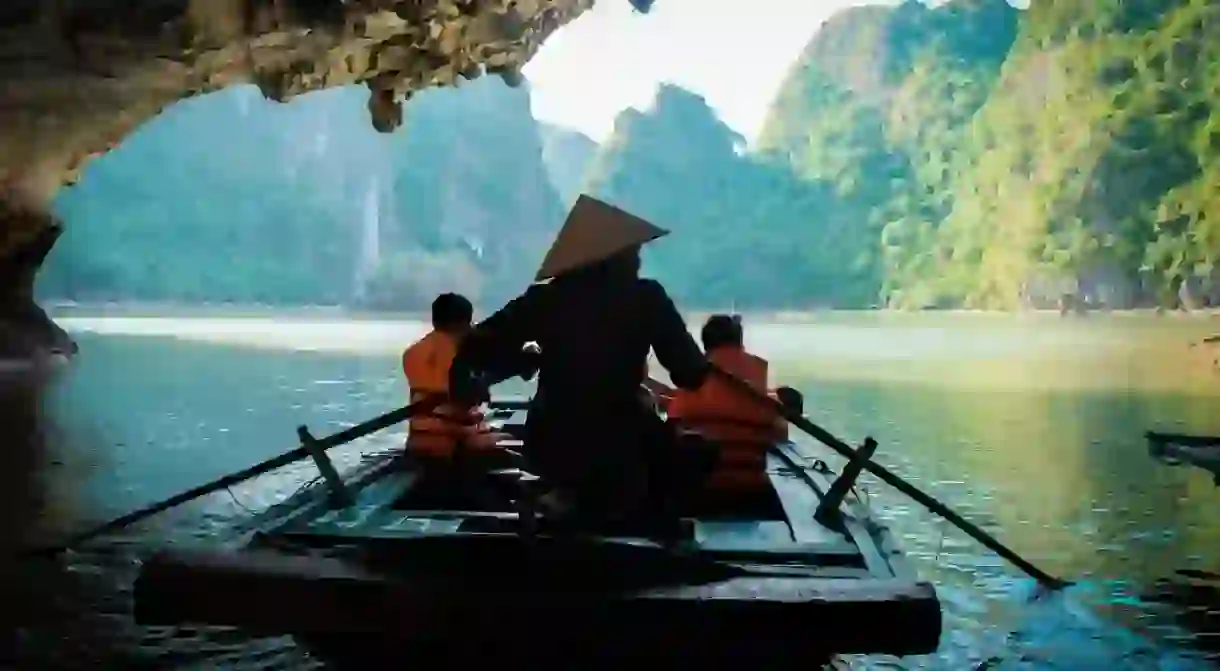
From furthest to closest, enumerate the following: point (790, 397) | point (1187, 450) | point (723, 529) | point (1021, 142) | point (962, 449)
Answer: point (1021, 142) < point (962, 449) < point (1187, 450) < point (790, 397) < point (723, 529)

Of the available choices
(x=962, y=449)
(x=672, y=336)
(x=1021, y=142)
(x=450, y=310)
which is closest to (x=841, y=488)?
(x=672, y=336)

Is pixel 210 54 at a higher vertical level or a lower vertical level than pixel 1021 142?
lower

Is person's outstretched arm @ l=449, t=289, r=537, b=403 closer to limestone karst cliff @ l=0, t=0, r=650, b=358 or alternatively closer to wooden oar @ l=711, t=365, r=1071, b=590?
wooden oar @ l=711, t=365, r=1071, b=590

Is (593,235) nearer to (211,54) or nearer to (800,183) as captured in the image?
(211,54)

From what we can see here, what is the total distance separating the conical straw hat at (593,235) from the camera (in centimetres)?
161

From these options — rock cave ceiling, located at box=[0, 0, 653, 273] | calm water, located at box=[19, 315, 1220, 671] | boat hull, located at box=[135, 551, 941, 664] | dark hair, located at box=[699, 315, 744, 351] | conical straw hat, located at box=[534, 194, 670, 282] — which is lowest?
calm water, located at box=[19, 315, 1220, 671]

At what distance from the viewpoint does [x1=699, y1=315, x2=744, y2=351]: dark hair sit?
2.37m

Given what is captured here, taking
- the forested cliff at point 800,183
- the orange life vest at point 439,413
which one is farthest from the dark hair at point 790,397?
the forested cliff at point 800,183

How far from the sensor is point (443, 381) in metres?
2.62

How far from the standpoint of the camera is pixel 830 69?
16.2m

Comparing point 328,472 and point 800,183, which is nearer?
point 328,472

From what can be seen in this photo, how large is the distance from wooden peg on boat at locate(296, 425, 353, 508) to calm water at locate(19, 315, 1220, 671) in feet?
1.01

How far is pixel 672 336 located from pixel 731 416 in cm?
72

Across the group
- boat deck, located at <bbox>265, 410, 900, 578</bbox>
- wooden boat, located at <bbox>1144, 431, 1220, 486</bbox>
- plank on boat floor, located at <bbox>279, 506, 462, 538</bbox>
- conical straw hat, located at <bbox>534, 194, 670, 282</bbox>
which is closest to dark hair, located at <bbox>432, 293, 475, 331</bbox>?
boat deck, located at <bbox>265, 410, 900, 578</bbox>
